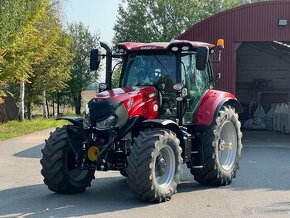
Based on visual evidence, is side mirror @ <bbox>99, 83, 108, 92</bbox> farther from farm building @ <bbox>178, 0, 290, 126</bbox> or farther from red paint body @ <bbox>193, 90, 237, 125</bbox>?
farm building @ <bbox>178, 0, 290, 126</bbox>

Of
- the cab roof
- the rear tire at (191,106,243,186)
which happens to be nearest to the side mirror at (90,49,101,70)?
the cab roof

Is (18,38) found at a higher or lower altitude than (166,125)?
higher

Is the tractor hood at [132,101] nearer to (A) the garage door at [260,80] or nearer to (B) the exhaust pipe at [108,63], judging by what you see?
(B) the exhaust pipe at [108,63]

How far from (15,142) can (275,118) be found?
1256cm

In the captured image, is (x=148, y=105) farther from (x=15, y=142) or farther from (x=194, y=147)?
(x=15, y=142)

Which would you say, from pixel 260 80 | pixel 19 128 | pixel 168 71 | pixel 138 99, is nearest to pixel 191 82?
pixel 168 71

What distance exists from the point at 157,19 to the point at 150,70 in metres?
43.1

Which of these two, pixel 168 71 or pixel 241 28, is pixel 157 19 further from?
pixel 168 71

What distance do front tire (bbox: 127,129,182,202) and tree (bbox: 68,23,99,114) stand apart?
127ft

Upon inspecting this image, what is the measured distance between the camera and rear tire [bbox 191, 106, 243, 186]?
9.23 metres

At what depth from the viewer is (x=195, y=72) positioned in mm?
9695

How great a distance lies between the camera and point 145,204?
7.97 meters

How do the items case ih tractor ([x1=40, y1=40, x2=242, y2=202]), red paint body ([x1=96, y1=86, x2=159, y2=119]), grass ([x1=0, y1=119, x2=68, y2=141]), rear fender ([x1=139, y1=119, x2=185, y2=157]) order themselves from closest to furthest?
case ih tractor ([x1=40, y1=40, x2=242, y2=202]), rear fender ([x1=139, y1=119, x2=185, y2=157]), red paint body ([x1=96, y1=86, x2=159, y2=119]), grass ([x1=0, y1=119, x2=68, y2=141])

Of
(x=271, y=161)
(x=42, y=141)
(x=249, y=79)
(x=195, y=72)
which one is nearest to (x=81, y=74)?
(x=249, y=79)
